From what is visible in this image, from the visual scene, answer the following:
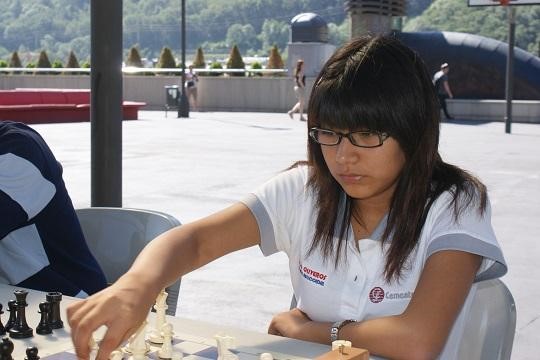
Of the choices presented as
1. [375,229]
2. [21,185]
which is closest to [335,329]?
[375,229]

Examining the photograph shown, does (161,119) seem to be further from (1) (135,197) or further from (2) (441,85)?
(1) (135,197)

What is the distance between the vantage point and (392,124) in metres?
1.86

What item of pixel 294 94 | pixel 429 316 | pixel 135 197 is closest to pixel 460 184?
pixel 429 316

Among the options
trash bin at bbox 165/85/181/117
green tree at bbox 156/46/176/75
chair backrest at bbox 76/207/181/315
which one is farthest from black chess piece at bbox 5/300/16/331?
green tree at bbox 156/46/176/75

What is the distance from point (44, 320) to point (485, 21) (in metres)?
55.0

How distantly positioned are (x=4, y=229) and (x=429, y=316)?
1122 millimetres

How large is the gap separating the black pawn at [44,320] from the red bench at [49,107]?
17.2 meters

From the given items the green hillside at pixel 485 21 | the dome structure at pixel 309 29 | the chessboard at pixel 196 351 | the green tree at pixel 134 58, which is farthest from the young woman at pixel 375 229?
the green hillside at pixel 485 21

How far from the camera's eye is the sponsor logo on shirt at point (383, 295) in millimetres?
1953

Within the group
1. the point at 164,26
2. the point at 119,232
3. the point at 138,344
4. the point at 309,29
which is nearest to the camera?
the point at 138,344

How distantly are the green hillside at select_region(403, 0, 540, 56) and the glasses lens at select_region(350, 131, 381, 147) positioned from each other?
151 ft

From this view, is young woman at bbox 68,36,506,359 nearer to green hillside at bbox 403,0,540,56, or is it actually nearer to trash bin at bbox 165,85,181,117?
trash bin at bbox 165,85,181,117

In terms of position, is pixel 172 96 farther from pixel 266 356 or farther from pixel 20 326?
pixel 266 356

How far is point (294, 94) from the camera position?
25.6 metres
